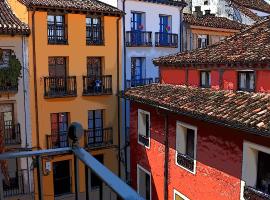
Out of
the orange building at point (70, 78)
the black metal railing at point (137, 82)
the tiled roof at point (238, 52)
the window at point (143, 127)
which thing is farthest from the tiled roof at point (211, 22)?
the window at point (143, 127)

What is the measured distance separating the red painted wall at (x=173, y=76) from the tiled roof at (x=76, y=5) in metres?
5.89

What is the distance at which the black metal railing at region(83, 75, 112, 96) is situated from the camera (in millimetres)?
20141

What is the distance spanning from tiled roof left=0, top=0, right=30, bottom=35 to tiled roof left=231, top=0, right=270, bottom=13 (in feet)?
67.3

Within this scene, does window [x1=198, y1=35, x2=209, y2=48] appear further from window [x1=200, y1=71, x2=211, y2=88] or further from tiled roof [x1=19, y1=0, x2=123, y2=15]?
window [x1=200, y1=71, x2=211, y2=88]

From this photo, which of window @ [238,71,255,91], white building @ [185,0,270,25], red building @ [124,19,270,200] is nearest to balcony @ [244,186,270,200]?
red building @ [124,19,270,200]

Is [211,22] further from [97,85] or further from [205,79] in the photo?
[205,79]

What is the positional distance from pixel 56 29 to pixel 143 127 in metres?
7.39

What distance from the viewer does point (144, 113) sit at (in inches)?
641

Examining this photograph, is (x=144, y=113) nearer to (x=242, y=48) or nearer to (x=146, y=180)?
(x=146, y=180)

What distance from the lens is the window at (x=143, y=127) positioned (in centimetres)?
1614

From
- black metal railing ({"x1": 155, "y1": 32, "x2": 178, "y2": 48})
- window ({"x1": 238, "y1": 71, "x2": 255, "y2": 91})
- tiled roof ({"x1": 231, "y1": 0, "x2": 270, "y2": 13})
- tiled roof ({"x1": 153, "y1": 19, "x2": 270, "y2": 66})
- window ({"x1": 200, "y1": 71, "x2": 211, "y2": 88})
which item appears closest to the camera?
tiled roof ({"x1": 153, "y1": 19, "x2": 270, "y2": 66})

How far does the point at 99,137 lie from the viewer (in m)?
20.8

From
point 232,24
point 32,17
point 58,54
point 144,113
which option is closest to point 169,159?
point 144,113

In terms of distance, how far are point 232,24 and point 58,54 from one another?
1515 cm
